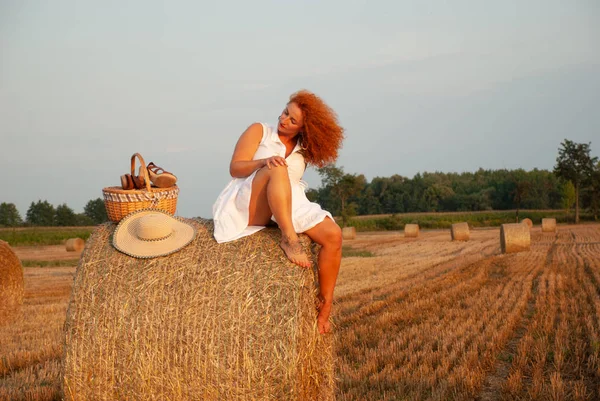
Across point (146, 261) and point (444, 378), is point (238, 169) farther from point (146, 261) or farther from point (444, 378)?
point (444, 378)

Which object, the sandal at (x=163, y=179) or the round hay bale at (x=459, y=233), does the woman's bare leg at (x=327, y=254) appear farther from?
the round hay bale at (x=459, y=233)

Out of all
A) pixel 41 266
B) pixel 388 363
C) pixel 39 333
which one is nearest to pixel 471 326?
pixel 388 363

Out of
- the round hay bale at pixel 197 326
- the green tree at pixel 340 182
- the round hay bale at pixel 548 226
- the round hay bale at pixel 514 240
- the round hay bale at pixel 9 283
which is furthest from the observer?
the green tree at pixel 340 182

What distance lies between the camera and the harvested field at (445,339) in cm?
509

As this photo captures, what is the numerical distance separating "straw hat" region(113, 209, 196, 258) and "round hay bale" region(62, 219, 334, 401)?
0.06 meters

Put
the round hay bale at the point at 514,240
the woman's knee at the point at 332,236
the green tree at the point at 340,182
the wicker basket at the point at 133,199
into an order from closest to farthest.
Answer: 1. the woman's knee at the point at 332,236
2. the wicker basket at the point at 133,199
3. the round hay bale at the point at 514,240
4. the green tree at the point at 340,182

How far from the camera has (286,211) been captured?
4.06 meters

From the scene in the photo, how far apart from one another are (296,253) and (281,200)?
0.37 meters

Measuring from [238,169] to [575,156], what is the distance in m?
52.0

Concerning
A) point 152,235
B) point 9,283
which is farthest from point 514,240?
point 152,235

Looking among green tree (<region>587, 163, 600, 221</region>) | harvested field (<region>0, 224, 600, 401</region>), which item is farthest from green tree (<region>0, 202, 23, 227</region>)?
green tree (<region>587, 163, 600, 221</region>)

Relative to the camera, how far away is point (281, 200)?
403cm

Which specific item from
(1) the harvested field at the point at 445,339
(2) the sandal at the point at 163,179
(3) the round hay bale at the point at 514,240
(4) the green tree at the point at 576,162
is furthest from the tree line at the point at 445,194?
(2) the sandal at the point at 163,179

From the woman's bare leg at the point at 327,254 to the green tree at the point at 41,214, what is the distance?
4746 cm
